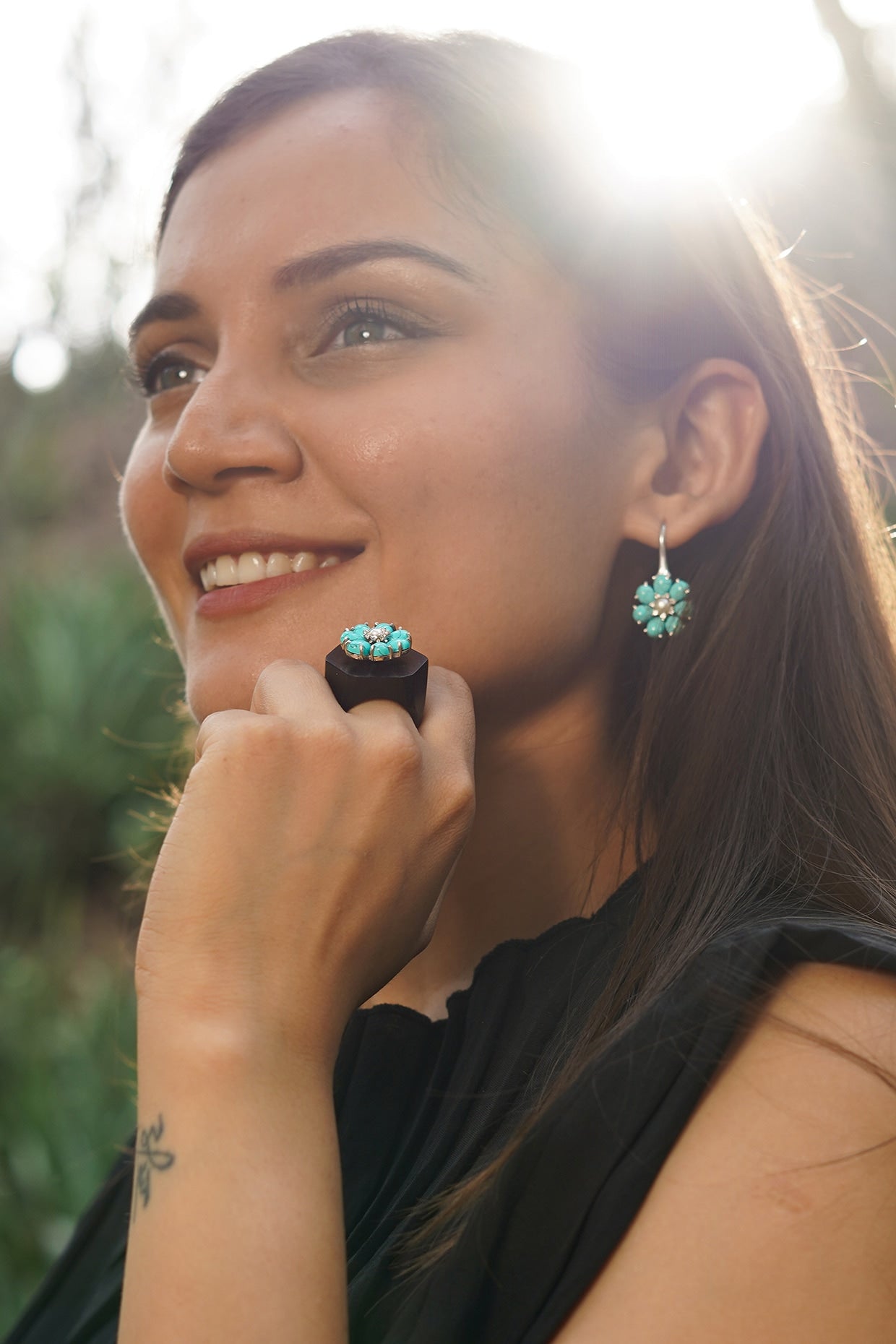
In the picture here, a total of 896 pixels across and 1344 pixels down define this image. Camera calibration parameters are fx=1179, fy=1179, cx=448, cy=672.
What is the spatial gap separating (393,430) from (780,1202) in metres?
1.32

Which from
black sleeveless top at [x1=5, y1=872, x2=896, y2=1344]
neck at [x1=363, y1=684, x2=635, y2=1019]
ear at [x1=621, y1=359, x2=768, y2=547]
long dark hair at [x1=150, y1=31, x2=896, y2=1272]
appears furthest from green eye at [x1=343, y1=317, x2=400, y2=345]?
black sleeveless top at [x1=5, y1=872, x2=896, y2=1344]

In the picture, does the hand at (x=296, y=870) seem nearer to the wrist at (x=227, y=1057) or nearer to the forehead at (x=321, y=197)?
the wrist at (x=227, y=1057)

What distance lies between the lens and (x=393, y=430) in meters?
2.02

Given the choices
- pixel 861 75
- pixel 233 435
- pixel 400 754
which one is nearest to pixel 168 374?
pixel 233 435

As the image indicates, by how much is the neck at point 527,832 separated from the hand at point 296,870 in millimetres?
611

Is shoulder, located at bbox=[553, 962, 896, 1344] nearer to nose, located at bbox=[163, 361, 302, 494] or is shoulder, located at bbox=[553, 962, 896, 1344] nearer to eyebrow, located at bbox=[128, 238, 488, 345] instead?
nose, located at bbox=[163, 361, 302, 494]

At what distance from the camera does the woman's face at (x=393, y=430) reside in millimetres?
2037

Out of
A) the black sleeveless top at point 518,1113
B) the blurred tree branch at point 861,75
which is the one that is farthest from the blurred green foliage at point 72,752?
the black sleeveless top at point 518,1113

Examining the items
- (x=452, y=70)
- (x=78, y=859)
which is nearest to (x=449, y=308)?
(x=452, y=70)

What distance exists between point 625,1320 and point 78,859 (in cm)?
619

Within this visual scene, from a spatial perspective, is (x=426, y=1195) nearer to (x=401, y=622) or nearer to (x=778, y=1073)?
(x=778, y=1073)

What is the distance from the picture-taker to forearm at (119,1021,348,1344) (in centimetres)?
130

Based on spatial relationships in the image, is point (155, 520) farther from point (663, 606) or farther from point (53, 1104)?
point (53, 1104)

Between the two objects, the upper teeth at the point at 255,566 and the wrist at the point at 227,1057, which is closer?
the wrist at the point at 227,1057
